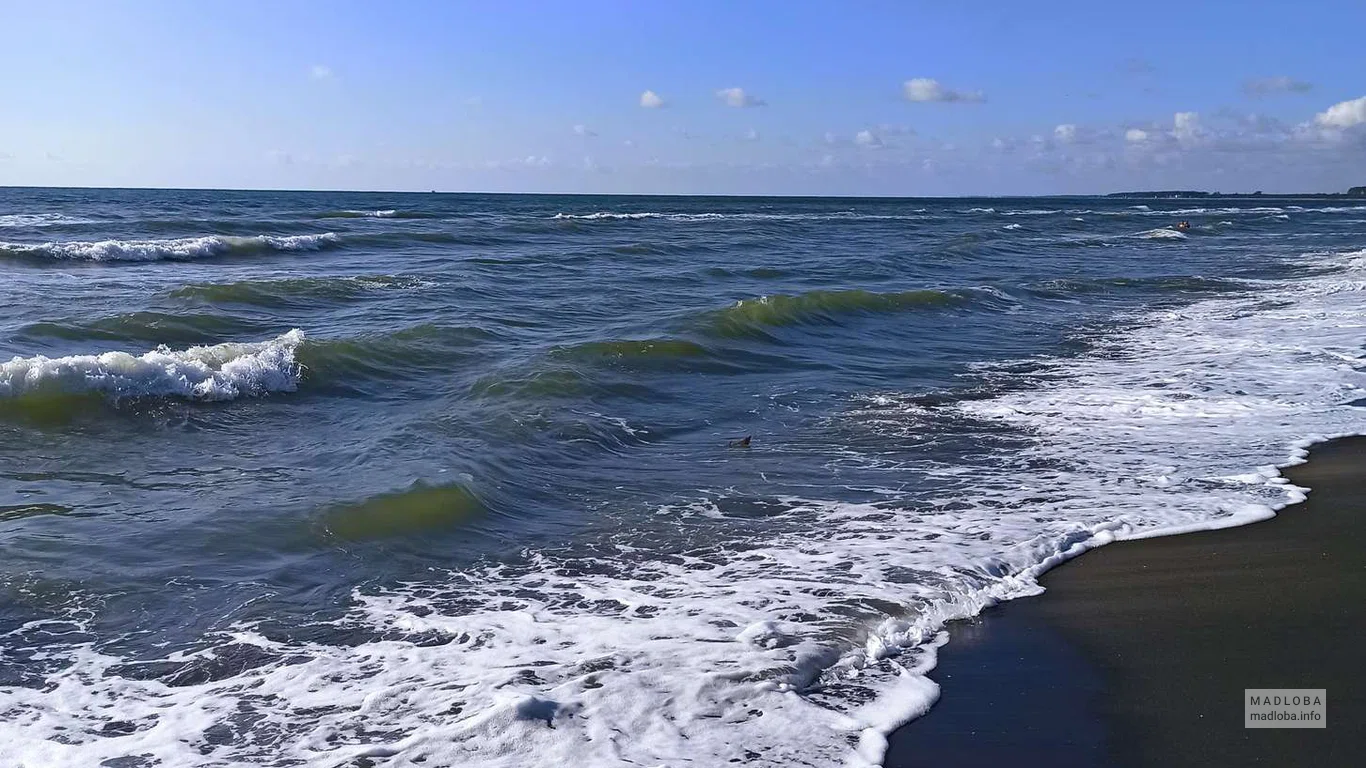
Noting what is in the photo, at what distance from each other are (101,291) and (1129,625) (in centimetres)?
1817

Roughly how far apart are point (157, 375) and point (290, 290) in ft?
28.2

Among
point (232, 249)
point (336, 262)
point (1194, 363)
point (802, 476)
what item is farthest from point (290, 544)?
point (232, 249)

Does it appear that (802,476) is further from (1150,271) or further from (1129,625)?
(1150,271)

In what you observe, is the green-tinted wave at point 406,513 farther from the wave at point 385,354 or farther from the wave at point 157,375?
the wave at point 385,354

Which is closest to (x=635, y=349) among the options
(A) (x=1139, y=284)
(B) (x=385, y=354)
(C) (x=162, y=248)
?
(B) (x=385, y=354)

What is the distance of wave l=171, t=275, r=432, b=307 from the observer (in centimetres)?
1745

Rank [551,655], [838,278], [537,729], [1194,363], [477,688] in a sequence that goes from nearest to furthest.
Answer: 1. [537,729]
2. [477,688]
3. [551,655]
4. [1194,363]
5. [838,278]

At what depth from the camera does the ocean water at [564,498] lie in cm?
430

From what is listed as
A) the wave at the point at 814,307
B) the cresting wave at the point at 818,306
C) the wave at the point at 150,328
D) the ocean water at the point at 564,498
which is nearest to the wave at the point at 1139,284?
the cresting wave at the point at 818,306

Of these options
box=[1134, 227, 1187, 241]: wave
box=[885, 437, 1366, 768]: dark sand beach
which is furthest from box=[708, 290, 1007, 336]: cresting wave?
box=[1134, 227, 1187, 241]: wave

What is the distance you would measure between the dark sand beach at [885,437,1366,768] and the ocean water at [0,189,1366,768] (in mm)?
262

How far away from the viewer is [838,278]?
23.1 meters

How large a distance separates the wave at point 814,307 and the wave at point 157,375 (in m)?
6.11

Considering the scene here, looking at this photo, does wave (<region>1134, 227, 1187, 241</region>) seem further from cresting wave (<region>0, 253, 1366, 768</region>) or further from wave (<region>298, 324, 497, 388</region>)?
cresting wave (<region>0, 253, 1366, 768</region>)
